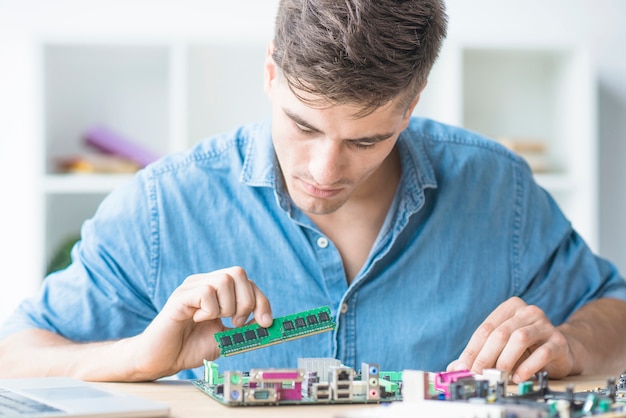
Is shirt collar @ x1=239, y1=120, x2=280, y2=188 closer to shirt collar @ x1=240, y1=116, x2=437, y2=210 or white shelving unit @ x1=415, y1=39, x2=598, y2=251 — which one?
shirt collar @ x1=240, y1=116, x2=437, y2=210

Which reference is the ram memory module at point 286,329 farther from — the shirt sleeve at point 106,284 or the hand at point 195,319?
the shirt sleeve at point 106,284

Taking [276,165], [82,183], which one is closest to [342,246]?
[276,165]

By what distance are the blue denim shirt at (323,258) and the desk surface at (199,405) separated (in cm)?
30

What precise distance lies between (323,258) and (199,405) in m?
0.55

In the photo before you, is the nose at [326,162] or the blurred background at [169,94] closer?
the nose at [326,162]

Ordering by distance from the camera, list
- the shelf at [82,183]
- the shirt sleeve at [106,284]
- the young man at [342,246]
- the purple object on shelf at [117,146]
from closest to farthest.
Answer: the young man at [342,246], the shirt sleeve at [106,284], the shelf at [82,183], the purple object on shelf at [117,146]

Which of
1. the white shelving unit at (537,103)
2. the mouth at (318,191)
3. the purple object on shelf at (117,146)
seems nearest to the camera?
the mouth at (318,191)

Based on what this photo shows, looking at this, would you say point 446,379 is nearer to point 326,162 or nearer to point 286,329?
point 286,329

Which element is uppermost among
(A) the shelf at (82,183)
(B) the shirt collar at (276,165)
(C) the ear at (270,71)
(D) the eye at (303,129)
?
(C) the ear at (270,71)

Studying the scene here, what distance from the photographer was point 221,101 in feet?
9.53

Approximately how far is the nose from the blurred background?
142 cm

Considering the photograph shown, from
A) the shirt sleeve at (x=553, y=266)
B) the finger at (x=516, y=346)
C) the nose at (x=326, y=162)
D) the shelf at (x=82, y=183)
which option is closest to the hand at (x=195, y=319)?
the nose at (x=326, y=162)

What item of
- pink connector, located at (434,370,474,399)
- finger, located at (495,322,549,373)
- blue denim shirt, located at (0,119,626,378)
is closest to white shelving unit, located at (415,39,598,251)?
blue denim shirt, located at (0,119,626,378)

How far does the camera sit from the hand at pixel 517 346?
120cm
